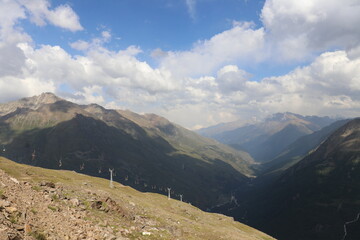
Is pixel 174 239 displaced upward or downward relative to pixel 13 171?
downward

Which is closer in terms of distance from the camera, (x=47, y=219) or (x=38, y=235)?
(x=38, y=235)

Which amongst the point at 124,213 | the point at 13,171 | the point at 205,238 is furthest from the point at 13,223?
the point at 13,171

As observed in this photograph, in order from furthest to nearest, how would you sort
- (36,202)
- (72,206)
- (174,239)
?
(174,239), (72,206), (36,202)

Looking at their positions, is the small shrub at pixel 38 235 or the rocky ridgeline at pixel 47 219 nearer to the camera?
the small shrub at pixel 38 235

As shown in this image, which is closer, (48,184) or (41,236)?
(41,236)

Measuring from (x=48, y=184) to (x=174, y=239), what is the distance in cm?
2758

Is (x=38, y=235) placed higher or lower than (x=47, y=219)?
Result: lower

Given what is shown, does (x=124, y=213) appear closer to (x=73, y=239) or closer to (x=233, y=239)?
(x=73, y=239)

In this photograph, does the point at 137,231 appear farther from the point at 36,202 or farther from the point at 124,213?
the point at 36,202

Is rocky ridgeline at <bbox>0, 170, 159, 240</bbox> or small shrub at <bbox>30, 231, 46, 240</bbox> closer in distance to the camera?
small shrub at <bbox>30, 231, 46, 240</bbox>

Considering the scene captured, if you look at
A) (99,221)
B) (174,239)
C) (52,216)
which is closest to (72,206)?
(99,221)

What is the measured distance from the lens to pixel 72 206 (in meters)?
41.8

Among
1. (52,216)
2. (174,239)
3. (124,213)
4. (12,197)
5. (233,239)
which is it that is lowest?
(233,239)

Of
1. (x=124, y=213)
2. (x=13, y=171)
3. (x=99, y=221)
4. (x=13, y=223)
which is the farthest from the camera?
(x=13, y=171)
